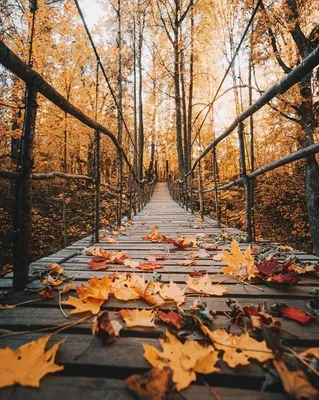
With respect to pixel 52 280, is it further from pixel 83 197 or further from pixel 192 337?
pixel 83 197

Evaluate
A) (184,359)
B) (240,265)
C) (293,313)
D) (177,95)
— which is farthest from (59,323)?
(177,95)

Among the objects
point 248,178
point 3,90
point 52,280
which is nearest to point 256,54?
point 248,178

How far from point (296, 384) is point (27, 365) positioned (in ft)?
2.14

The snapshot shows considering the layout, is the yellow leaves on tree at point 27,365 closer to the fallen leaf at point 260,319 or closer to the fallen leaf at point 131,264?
the fallen leaf at point 260,319

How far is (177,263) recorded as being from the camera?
66.0 inches

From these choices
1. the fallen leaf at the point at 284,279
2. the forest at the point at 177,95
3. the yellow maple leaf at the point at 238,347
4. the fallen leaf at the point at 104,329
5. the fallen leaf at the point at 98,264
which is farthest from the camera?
the forest at the point at 177,95

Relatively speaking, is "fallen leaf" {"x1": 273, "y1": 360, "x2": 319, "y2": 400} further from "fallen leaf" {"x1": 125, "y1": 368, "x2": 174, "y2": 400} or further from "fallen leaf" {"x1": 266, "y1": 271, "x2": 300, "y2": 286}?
"fallen leaf" {"x1": 266, "y1": 271, "x2": 300, "y2": 286}

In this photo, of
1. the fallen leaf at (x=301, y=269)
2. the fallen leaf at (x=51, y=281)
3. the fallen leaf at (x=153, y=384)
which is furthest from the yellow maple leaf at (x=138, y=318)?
the fallen leaf at (x=301, y=269)

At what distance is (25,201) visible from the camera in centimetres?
116

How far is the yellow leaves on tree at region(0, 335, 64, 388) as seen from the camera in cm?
59

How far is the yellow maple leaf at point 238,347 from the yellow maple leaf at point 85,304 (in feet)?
1.36

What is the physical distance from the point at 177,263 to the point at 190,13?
10.7 meters

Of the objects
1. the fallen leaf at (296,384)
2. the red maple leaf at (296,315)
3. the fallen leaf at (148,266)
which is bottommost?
the fallen leaf at (296,384)

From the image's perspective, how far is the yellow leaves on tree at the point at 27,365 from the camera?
593 mm
